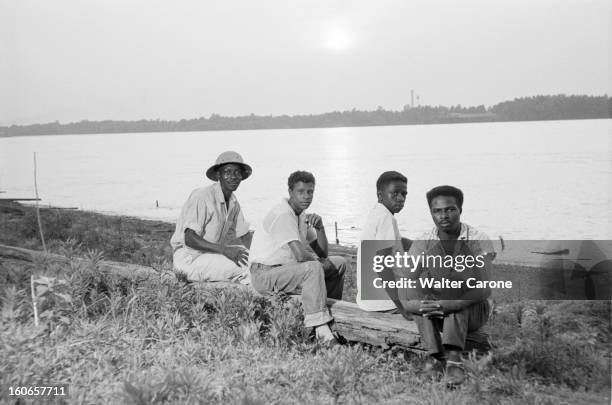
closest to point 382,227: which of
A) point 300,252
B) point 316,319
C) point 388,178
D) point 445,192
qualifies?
point 388,178

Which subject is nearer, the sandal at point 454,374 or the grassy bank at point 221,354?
the grassy bank at point 221,354

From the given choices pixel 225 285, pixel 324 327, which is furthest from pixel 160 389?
pixel 225 285

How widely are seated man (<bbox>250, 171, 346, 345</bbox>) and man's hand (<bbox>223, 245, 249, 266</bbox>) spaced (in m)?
0.39

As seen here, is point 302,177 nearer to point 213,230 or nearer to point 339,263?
point 339,263

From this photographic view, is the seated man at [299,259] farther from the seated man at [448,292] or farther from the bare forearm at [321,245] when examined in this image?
the seated man at [448,292]

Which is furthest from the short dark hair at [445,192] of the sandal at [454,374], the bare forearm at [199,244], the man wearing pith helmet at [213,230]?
the bare forearm at [199,244]

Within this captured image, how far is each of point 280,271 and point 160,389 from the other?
173 centimetres

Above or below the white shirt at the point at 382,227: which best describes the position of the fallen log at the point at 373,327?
below

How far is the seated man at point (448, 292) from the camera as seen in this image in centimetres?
475

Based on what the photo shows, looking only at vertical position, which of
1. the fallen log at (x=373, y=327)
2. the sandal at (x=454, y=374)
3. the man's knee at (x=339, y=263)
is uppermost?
the man's knee at (x=339, y=263)

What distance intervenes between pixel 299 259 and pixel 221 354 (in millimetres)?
1026

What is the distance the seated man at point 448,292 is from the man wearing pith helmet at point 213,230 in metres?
1.82

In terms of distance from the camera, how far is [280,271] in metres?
5.50

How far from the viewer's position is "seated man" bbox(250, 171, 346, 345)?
17.1 ft
